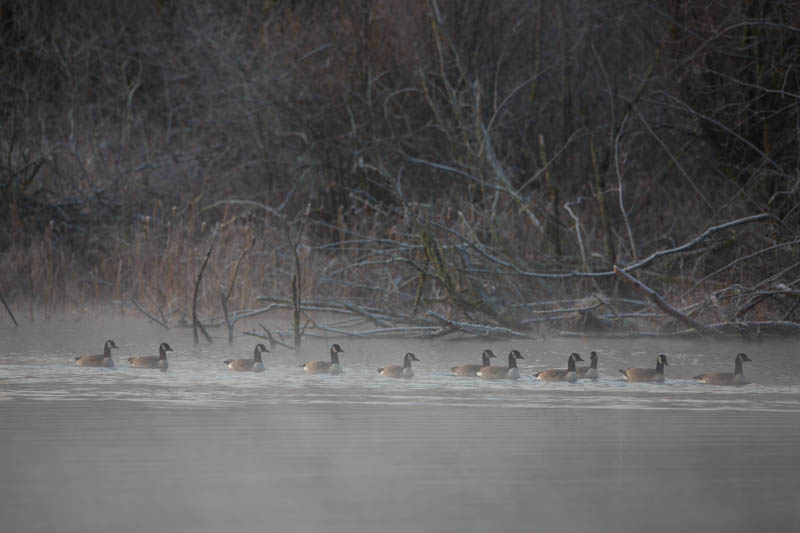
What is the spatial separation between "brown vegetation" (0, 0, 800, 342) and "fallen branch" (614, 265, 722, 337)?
0.11 m

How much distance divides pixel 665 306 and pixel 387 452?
591 cm

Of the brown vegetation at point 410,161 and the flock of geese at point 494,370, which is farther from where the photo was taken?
the brown vegetation at point 410,161

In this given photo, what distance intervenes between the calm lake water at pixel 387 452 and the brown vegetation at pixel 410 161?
306 centimetres

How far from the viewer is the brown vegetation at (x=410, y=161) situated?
12.5 metres

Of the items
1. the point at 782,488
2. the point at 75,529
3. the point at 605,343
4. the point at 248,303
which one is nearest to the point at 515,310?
the point at 605,343

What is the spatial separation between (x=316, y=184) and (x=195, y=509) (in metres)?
14.3

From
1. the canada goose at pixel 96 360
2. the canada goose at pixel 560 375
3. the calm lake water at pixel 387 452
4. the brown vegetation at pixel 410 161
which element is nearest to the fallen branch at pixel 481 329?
the brown vegetation at pixel 410 161

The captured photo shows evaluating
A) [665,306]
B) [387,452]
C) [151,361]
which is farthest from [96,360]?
[665,306]

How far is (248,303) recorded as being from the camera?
13.5m

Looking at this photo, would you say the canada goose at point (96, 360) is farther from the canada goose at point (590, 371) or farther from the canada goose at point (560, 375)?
the canada goose at point (590, 371)

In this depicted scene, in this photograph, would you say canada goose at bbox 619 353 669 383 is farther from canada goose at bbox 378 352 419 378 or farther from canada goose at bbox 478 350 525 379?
canada goose at bbox 378 352 419 378

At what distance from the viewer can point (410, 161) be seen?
1748 cm

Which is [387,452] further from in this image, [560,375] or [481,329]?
[481,329]

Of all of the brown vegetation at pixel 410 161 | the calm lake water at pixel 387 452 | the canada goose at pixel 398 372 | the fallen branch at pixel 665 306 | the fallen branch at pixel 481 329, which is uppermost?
the brown vegetation at pixel 410 161
